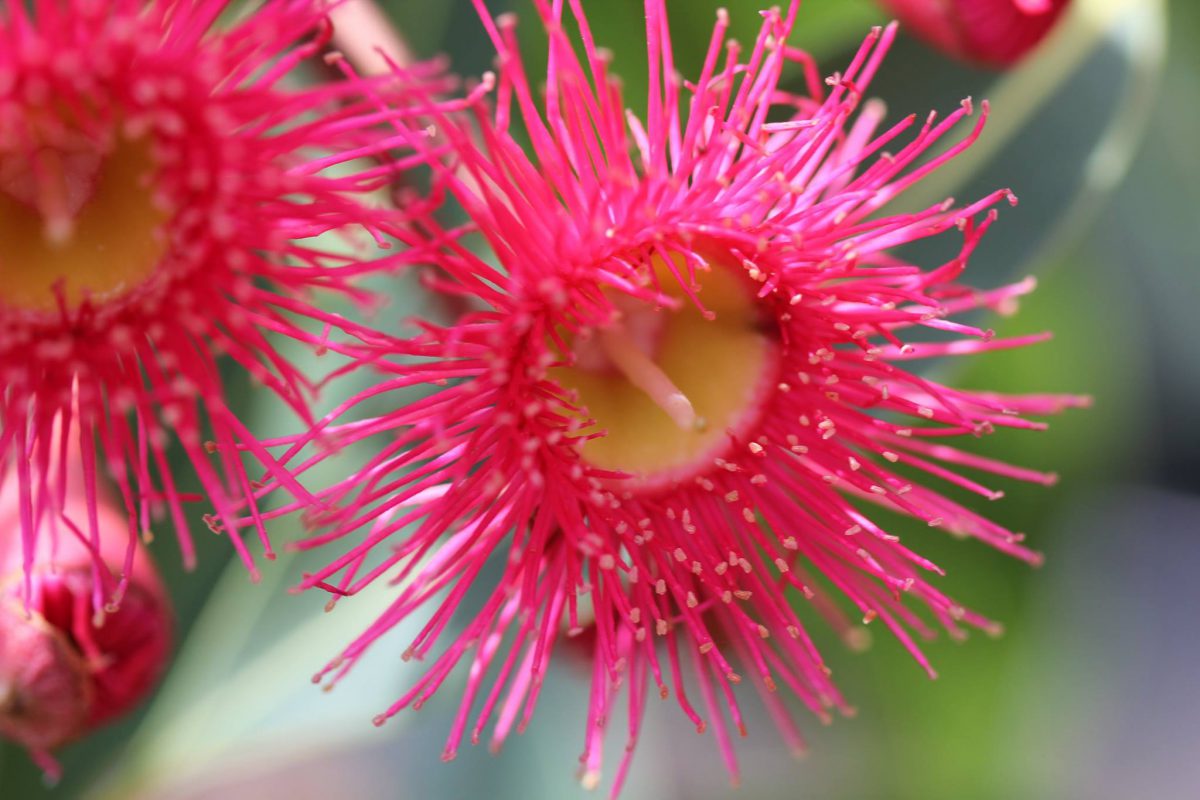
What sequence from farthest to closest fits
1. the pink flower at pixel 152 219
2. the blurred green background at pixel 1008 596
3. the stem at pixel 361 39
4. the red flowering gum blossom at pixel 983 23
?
the blurred green background at pixel 1008 596
the red flowering gum blossom at pixel 983 23
the stem at pixel 361 39
the pink flower at pixel 152 219

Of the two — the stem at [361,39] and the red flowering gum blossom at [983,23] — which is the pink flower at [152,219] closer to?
the stem at [361,39]

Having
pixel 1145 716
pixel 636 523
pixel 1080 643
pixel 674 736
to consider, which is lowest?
pixel 1145 716

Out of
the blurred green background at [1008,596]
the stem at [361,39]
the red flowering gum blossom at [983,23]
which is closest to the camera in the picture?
the stem at [361,39]

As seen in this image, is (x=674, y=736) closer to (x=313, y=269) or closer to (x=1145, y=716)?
(x=1145, y=716)

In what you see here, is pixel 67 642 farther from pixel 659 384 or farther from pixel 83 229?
pixel 659 384

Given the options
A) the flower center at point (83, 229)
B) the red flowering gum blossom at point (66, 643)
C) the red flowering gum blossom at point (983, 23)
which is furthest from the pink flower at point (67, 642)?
the red flowering gum blossom at point (983, 23)

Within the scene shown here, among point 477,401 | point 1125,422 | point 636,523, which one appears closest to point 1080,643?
point 1125,422

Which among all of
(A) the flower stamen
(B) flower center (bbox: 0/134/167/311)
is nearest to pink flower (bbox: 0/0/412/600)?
(B) flower center (bbox: 0/134/167/311)
